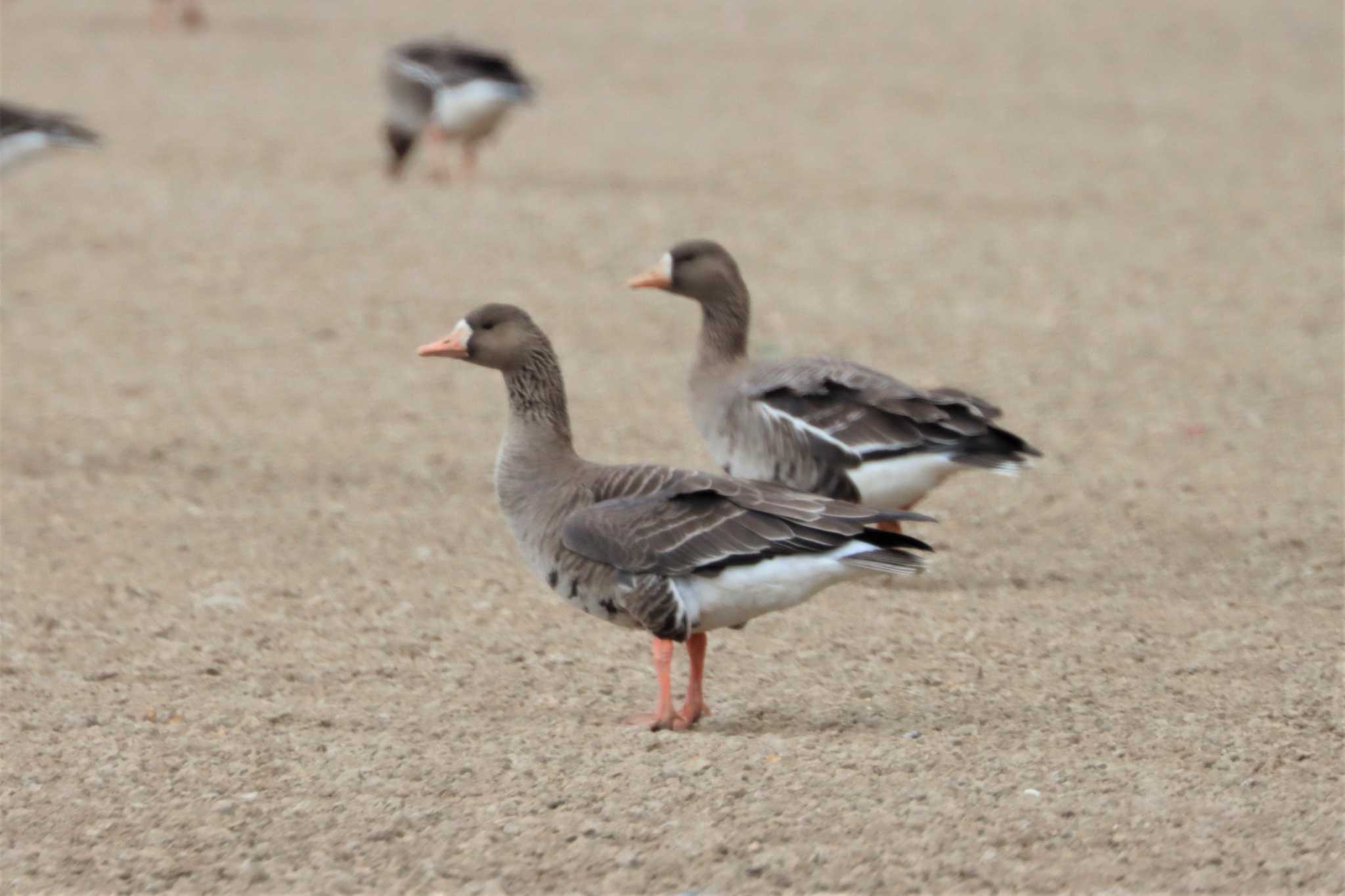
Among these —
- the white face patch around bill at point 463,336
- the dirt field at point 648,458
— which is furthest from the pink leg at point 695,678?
the white face patch around bill at point 463,336

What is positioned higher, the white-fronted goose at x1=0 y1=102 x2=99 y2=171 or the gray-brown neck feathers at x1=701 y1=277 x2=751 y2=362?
the gray-brown neck feathers at x1=701 y1=277 x2=751 y2=362

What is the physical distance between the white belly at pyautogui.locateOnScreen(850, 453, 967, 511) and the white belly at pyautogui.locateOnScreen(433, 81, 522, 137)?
8.95 m

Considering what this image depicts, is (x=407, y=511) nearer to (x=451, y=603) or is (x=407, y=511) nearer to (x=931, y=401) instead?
(x=451, y=603)

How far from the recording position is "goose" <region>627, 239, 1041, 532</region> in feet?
24.7

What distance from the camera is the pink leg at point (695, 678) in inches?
241

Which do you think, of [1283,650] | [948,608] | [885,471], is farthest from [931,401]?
[1283,650]

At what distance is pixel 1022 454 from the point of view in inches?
298

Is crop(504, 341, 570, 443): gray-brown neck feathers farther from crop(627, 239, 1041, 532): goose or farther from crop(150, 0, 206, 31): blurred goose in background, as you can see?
crop(150, 0, 206, 31): blurred goose in background

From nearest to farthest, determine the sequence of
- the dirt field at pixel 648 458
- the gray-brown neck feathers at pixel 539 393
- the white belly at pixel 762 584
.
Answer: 1. the dirt field at pixel 648 458
2. the white belly at pixel 762 584
3. the gray-brown neck feathers at pixel 539 393

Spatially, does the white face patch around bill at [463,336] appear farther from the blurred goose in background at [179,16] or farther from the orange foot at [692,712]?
the blurred goose in background at [179,16]

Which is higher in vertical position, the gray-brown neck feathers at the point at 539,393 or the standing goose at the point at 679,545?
the gray-brown neck feathers at the point at 539,393

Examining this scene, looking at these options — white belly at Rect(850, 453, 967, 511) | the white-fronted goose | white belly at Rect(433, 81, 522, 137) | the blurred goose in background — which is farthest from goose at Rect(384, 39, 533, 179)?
white belly at Rect(850, 453, 967, 511)

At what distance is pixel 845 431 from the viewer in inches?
300

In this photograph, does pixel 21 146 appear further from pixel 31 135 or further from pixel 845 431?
pixel 845 431
